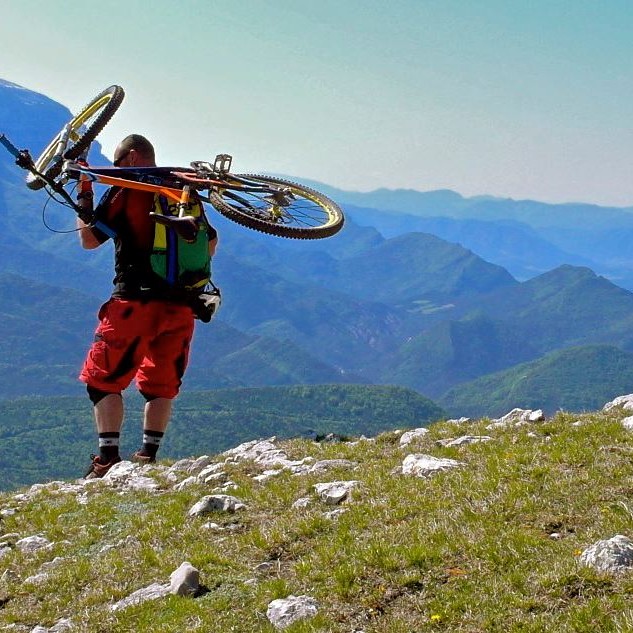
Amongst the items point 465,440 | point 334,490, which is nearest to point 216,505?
point 334,490

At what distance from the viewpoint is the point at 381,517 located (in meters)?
7.12

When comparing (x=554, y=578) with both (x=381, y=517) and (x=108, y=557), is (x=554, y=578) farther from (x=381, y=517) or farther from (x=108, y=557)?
(x=108, y=557)

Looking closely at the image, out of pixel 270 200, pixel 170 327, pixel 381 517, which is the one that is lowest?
pixel 381 517

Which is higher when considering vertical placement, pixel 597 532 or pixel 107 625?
pixel 597 532

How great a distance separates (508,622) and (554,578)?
1.98 ft

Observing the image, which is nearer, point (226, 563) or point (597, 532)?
point (597, 532)

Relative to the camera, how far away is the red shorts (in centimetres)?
981

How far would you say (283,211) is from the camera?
38.4 ft

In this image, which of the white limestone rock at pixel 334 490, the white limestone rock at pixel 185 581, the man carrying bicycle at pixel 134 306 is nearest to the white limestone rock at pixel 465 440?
the white limestone rock at pixel 334 490

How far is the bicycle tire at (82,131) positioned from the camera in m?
10.3

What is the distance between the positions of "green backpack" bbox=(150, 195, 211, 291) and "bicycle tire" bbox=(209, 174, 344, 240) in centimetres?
49

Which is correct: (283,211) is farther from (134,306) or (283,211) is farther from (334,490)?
(334,490)

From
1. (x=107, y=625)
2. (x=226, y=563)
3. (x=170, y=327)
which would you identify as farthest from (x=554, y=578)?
(x=170, y=327)

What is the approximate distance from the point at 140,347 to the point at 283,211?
336 cm
